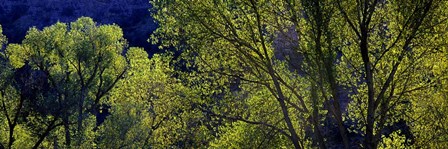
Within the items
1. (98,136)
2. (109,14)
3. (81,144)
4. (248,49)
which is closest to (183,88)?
(248,49)

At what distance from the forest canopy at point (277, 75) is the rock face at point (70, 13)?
2797 inches

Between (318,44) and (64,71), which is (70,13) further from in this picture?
(318,44)

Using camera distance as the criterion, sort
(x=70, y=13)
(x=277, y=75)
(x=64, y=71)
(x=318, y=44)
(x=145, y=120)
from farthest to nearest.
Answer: (x=70, y=13), (x=64, y=71), (x=145, y=120), (x=277, y=75), (x=318, y=44)

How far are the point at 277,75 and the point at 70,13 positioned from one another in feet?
341

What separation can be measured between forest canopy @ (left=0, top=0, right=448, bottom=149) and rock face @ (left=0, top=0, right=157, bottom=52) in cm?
7105

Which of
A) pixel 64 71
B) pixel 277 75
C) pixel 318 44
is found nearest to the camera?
pixel 318 44

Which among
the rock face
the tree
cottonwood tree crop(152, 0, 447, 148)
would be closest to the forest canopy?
cottonwood tree crop(152, 0, 447, 148)

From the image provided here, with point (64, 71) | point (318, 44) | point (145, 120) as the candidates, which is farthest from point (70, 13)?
point (318, 44)

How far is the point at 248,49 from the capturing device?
14344mm

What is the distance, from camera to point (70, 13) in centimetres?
11006

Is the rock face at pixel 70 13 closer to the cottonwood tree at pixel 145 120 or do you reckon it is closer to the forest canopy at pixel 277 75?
the cottonwood tree at pixel 145 120

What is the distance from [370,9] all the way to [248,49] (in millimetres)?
4072

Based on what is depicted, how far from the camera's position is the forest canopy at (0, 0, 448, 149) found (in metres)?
11.7

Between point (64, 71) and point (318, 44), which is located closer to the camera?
point (318, 44)
